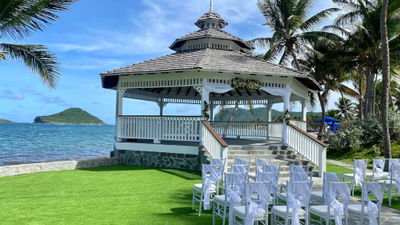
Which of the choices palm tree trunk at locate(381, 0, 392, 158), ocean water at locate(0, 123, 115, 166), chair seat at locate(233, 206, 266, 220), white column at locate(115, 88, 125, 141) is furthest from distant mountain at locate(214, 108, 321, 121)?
chair seat at locate(233, 206, 266, 220)

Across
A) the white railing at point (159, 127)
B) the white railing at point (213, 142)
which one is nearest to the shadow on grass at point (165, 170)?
the white railing at point (213, 142)

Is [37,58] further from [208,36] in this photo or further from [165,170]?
[208,36]

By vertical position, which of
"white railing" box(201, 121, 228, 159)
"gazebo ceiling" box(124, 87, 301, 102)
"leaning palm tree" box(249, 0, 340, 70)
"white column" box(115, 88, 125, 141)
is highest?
"leaning palm tree" box(249, 0, 340, 70)

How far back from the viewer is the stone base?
41.3ft

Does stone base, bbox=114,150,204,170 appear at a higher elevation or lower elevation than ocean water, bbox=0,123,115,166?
higher

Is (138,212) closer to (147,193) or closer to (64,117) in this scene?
(147,193)

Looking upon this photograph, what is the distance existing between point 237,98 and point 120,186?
11.6 meters

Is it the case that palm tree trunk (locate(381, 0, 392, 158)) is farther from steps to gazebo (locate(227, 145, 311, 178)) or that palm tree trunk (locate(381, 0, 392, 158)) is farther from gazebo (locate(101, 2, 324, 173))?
steps to gazebo (locate(227, 145, 311, 178))

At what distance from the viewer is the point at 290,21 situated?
21.0 metres

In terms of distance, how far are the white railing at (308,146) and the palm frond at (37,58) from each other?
890 cm

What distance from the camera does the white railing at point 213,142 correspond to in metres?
10.6

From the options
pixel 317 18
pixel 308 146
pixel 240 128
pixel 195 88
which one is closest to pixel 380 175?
pixel 308 146

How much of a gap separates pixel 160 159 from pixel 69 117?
460ft

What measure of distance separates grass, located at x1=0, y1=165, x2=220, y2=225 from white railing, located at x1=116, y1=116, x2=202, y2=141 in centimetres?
166
